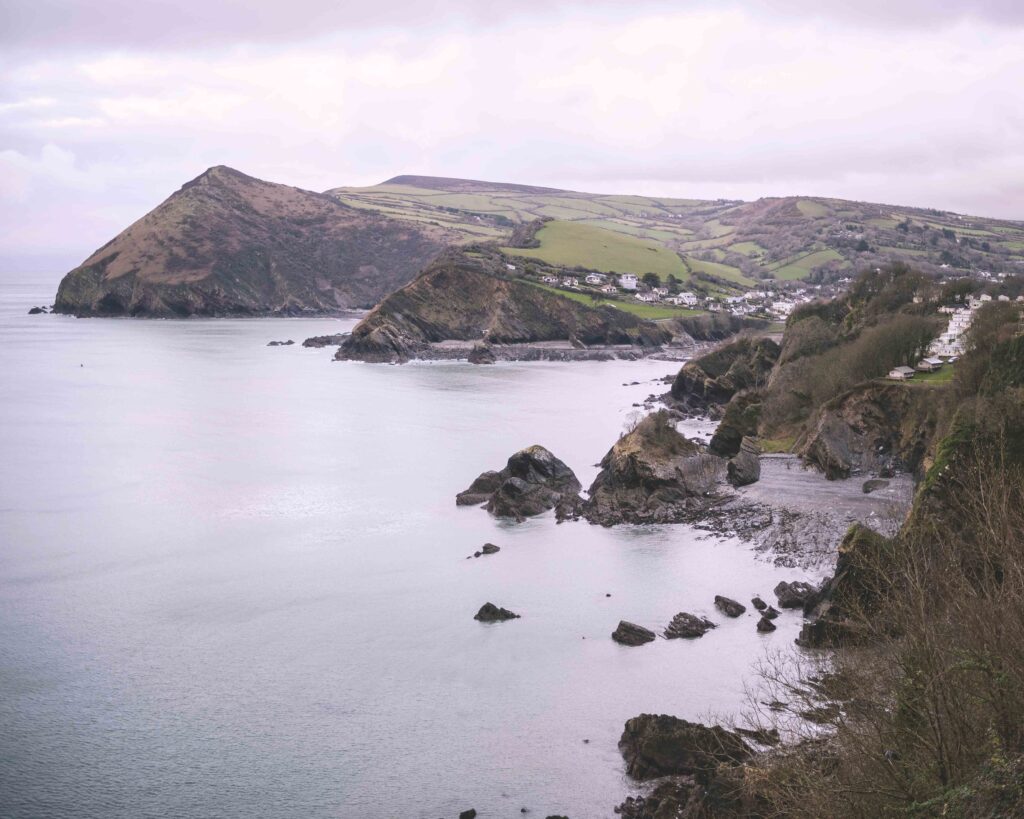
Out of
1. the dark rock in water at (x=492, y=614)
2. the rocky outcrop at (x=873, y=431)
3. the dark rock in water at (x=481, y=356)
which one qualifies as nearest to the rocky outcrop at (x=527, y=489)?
the dark rock in water at (x=492, y=614)

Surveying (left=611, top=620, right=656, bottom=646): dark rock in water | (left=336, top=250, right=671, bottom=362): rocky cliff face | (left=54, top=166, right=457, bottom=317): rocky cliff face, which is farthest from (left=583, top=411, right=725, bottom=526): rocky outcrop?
(left=54, top=166, right=457, bottom=317): rocky cliff face

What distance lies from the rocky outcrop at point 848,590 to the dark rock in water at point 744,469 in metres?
13.5

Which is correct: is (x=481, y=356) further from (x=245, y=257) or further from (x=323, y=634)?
(x=245, y=257)

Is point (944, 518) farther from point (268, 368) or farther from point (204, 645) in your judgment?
point (268, 368)

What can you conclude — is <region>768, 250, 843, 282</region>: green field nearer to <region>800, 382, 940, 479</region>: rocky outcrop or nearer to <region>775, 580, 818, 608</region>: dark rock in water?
<region>800, 382, 940, 479</region>: rocky outcrop

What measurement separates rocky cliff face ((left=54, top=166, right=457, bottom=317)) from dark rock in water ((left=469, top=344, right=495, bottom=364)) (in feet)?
233

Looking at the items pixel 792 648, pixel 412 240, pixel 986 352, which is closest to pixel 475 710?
pixel 792 648

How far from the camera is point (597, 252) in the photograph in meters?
145

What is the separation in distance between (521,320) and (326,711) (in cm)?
9090

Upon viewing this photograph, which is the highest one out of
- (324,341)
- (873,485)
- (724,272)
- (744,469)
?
(724,272)

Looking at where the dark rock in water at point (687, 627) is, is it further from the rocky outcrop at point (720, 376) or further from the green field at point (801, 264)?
the green field at point (801, 264)

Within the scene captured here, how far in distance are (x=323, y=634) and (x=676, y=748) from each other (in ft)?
35.3

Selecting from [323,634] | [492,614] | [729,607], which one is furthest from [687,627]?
[323,634]

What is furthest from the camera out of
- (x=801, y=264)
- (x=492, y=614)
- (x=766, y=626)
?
(x=801, y=264)
